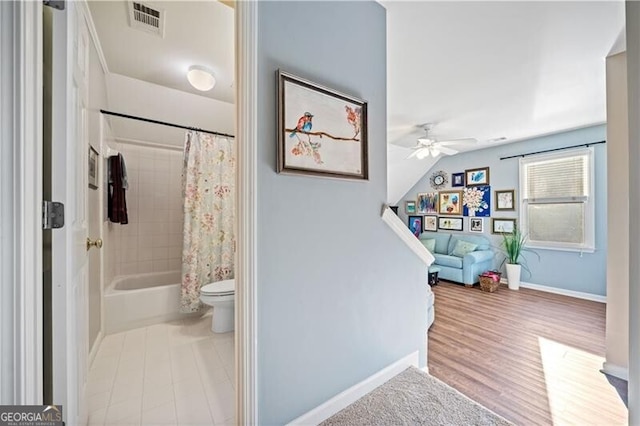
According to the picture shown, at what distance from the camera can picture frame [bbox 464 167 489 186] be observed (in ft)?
15.7

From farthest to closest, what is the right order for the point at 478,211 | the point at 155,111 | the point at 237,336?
the point at 478,211 → the point at 155,111 → the point at 237,336

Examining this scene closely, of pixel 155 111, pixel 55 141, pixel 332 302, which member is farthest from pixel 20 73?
pixel 155 111

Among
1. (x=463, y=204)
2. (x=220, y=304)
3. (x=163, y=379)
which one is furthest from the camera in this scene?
(x=463, y=204)

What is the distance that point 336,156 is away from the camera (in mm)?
1416

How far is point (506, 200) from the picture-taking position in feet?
14.9

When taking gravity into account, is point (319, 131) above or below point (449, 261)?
above

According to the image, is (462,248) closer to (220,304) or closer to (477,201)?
(477,201)

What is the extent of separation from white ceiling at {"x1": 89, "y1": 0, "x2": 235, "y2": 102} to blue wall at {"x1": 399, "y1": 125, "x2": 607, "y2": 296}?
14.7 feet

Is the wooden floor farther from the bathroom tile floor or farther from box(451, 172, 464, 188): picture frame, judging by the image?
box(451, 172, 464, 188): picture frame

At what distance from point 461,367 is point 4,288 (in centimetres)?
252

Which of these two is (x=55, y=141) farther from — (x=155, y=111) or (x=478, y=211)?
(x=478, y=211)

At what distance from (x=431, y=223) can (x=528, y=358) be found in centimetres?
380

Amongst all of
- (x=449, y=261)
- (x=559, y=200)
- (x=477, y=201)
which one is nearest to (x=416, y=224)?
(x=477, y=201)

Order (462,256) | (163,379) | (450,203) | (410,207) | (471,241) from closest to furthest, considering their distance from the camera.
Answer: (163,379)
(462,256)
(471,241)
(450,203)
(410,207)
